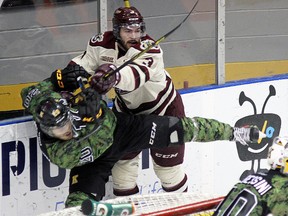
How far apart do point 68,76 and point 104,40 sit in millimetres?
335

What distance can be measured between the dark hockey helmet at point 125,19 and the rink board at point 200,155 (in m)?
0.67

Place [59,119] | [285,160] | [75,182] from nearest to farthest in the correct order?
[285,160], [59,119], [75,182]

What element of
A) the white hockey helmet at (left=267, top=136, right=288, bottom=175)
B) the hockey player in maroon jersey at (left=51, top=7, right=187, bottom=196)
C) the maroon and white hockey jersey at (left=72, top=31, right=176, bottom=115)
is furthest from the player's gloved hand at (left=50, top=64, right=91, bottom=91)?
the white hockey helmet at (left=267, top=136, right=288, bottom=175)

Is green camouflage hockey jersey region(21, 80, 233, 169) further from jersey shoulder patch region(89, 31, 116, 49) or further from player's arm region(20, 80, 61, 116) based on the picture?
jersey shoulder patch region(89, 31, 116, 49)

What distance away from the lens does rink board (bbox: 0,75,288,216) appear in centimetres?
583

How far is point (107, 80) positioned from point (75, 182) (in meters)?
0.67

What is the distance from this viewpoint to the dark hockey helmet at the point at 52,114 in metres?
5.27

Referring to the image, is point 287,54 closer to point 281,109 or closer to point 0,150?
point 281,109

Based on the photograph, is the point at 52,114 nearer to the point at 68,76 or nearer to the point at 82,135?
the point at 82,135

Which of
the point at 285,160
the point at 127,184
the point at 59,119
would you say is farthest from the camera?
the point at 127,184

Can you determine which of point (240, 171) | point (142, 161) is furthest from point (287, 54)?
point (142, 161)

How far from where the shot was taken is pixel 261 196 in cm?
452

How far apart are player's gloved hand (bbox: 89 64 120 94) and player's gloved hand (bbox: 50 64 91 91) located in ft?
0.90

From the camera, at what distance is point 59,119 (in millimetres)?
5270
